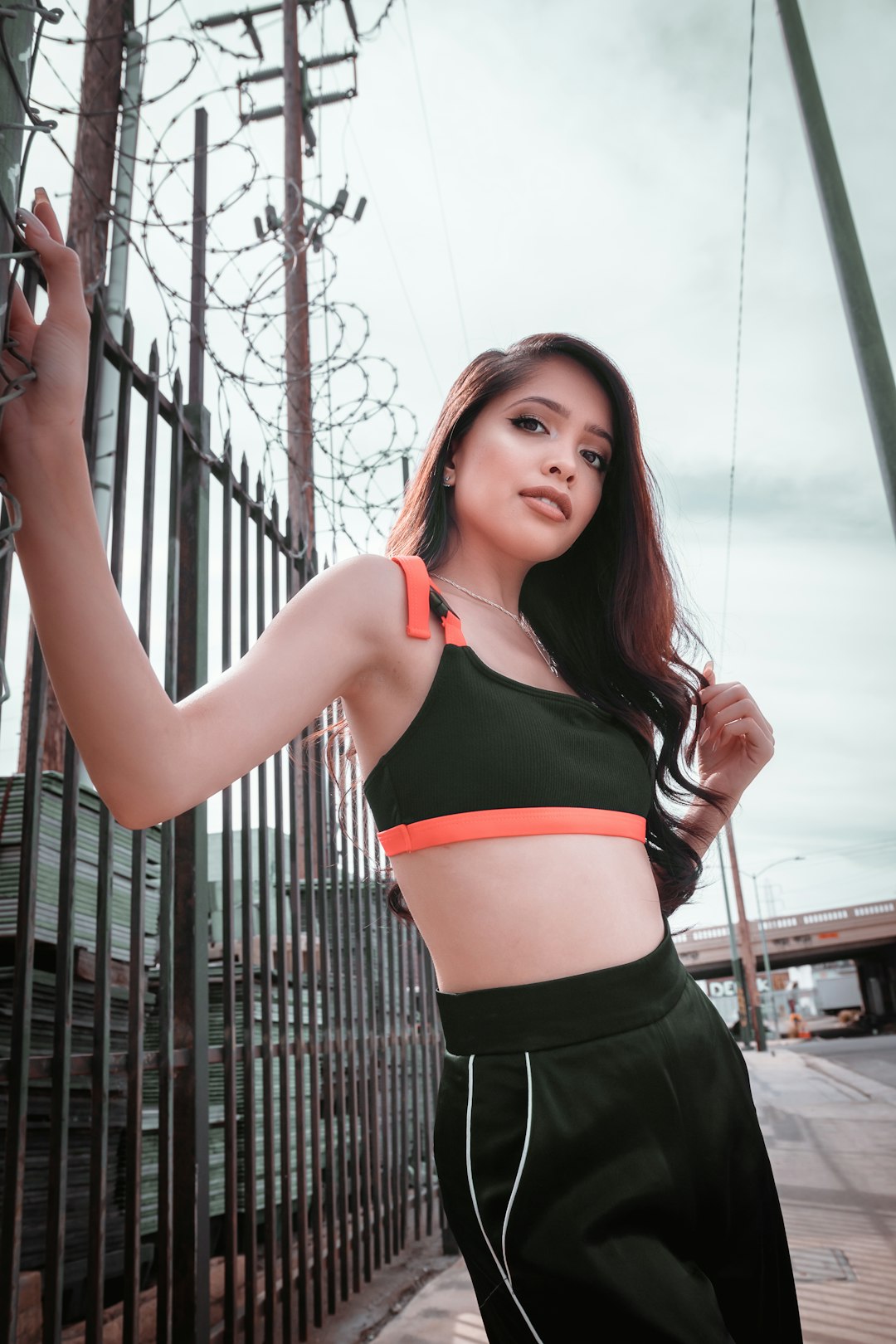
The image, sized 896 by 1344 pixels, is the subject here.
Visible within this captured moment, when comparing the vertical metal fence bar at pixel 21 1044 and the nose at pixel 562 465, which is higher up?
the nose at pixel 562 465

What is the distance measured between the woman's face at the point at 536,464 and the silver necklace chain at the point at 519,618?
0.09m

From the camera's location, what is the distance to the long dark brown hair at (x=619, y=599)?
1641 mm

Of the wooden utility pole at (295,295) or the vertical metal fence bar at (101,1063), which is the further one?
the wooden utility pole at (295,295)

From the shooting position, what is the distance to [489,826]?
117cm

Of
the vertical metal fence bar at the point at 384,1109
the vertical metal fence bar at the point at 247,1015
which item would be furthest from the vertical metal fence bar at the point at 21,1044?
the vertical metal fence bar at the point at 384,1109

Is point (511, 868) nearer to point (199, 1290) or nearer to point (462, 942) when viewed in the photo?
point (462, 942)

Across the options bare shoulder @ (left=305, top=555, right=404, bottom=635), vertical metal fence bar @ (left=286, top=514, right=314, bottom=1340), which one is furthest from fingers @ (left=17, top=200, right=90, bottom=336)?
vertical metal fence bar @ (left=286, top=514, right=314, bottom=1340)

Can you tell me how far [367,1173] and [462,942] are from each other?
12.4ft

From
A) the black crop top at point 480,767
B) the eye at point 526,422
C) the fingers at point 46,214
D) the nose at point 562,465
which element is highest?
the eye at point 526,422

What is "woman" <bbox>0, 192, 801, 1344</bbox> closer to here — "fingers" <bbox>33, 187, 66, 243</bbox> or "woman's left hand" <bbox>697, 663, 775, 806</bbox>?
"fingers" <bbox>33, 187, 66, 243</bbox>

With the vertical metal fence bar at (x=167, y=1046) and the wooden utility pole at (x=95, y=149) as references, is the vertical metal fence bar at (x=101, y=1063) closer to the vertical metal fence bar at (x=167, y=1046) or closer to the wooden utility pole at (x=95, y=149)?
the vertical metal fence bar at (x=167, y=1046)

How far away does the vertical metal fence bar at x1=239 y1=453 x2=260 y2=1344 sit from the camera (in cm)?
314

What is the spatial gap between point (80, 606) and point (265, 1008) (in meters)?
2.93

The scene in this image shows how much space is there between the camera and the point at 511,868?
46.0 inches
